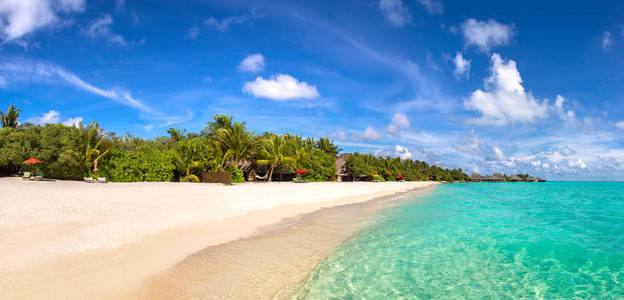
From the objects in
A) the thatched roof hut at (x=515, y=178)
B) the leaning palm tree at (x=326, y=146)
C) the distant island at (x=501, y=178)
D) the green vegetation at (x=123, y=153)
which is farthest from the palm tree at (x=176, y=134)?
the thatched roof hut at (x=515, y=178)

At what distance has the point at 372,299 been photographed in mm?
3885

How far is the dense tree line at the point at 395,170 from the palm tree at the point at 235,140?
25.0 metres

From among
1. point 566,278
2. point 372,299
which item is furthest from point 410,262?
point 566,278

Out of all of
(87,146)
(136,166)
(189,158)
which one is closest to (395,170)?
(189,158)

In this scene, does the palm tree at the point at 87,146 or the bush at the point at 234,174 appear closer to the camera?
the palm tree at the point at 87,146

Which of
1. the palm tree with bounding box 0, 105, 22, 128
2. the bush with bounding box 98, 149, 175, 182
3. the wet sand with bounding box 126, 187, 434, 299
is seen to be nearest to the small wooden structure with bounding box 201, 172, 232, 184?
the bush with bounding box 98, 149, 175, 182

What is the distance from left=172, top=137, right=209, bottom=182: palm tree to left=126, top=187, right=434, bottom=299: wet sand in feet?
52.9

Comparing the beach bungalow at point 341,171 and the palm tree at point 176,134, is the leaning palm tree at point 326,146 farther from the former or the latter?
the palm tree at point 176,134

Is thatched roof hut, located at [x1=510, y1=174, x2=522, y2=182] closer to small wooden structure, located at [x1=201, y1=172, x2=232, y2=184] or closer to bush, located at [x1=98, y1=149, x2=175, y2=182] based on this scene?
small wooden structure, located at [x1=201, y1=172, x2=232, y2=184]

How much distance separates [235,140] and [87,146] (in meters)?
10.8

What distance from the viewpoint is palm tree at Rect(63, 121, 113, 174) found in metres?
18.1

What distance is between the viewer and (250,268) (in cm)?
449

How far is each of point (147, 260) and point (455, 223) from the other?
31.9ft

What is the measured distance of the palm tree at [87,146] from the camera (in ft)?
59.5
